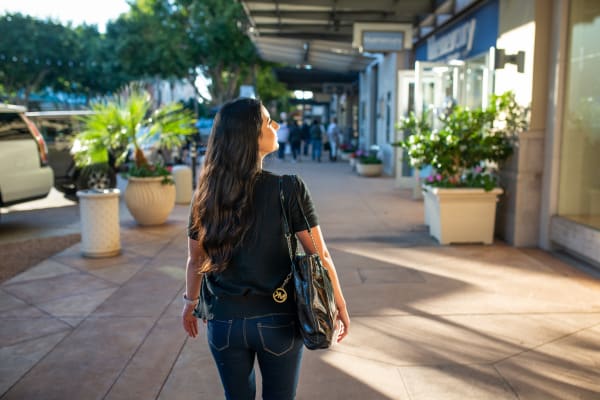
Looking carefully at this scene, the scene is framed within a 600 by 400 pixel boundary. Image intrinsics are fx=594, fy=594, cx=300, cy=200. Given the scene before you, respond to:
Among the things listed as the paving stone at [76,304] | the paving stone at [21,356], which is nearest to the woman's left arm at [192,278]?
the paving stone at [21,356]

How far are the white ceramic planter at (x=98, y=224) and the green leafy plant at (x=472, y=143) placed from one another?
406 cm

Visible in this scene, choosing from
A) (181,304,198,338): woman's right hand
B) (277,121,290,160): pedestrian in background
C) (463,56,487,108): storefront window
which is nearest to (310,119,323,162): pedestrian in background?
(277,121,290,160): pedestrian in background

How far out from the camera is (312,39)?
17984 millimetres

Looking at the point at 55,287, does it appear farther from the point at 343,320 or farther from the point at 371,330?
the point at 343,320

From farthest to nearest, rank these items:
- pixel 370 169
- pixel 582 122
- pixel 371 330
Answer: pixel 370 169
pixel 582 122
pixel 371 330

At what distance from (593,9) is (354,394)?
5.61 m

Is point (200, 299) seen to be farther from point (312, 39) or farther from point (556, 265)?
point (312, 39)

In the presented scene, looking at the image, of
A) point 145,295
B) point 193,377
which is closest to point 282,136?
point 145,295

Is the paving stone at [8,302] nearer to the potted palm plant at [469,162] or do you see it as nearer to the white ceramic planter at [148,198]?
the white ceramic planter at [148,198]

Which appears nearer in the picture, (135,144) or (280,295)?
(280,295)

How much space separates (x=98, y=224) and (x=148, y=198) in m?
1.95

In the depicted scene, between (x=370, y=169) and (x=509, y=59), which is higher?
(x=509, y=59)

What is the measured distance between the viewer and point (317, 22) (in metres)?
15.2

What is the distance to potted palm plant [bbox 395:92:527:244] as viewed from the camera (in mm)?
7715
